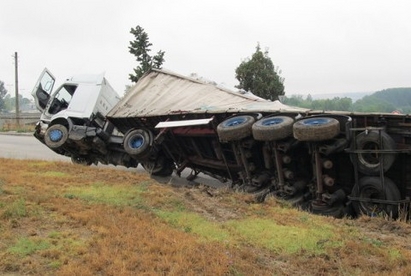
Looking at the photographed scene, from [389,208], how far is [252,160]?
2.99 m

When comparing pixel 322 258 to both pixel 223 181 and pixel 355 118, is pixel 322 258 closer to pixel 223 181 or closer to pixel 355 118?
pixel 355 118

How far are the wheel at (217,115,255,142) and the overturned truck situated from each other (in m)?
0.02

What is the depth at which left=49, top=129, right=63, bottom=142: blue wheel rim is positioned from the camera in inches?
470

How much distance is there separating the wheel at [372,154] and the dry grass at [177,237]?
1.23 metres

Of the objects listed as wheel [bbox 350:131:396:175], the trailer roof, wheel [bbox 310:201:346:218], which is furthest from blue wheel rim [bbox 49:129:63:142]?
wheel [bbox 350:131:396:175]

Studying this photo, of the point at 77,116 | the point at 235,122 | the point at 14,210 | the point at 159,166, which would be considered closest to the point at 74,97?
the point at 77,116

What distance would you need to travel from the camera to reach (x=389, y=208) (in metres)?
6.80

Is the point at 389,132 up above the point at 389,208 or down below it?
above

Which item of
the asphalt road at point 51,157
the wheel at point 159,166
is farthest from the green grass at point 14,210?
the wheel at point 159,166

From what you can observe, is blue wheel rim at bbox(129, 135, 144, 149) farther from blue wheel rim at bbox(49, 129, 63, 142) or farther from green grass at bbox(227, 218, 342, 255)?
green grass at bbox(227, 218, 342, 255)

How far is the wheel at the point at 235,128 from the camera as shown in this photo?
27.6 feet

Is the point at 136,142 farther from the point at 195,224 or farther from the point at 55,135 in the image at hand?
the point at 195,224

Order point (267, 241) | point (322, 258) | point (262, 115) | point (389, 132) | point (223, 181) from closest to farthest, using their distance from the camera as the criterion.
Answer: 1. point (322, 258)
2. point (267, 241)
3. point (389, 132)
4. point (262, 115)
5. point (223, 181)

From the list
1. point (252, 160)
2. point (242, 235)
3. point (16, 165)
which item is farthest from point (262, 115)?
point (16, 165)
